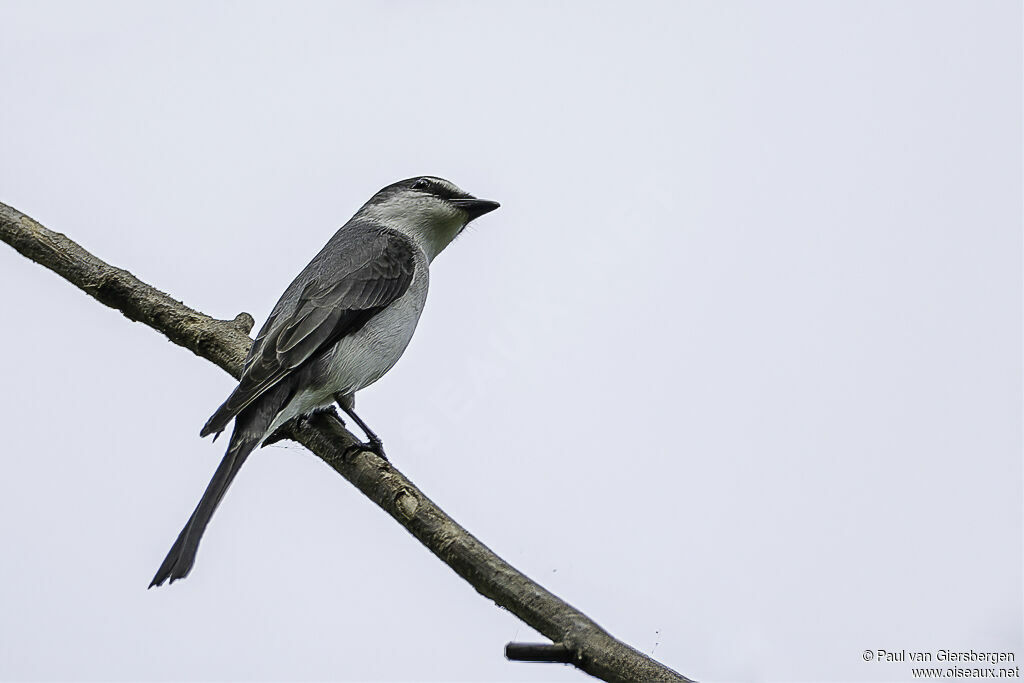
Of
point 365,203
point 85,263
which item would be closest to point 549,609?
point 85,263

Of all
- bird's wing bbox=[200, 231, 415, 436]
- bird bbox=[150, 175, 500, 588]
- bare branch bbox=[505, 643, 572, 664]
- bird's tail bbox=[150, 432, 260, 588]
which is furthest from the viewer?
bird's wing bbox=[200, 231, 415, 436]

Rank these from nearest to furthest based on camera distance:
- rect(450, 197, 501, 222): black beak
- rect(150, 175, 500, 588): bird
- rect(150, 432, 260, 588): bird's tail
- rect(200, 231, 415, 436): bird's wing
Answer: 1. rect(150, 432, 260, 588): bird's tail
2. rect(150, 175, 500, 588): bird
3. rect(200, 231, 415, 436): bird's wing
4. rect(450, 197, 501, 222): black beak

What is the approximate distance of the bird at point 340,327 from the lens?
16.0ft

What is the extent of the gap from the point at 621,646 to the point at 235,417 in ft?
7.44

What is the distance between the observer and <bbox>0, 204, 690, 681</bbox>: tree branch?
3.64 metres

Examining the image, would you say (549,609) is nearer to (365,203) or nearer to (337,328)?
(337,328)

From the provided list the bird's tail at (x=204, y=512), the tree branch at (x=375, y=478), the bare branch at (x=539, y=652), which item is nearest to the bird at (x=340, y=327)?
the bird's tail at (x=204, y=512)

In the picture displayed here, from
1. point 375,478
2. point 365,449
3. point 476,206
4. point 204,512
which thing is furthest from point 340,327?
point 476,206

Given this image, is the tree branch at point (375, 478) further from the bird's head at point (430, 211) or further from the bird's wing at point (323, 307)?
the bird's head at point (430, 211)

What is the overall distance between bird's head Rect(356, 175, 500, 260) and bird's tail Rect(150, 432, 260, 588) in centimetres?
222

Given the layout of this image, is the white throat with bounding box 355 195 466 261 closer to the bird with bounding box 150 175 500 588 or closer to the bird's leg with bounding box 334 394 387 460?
Result: the bird with bounding box 150 175 500 588

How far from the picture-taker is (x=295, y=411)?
5.27 meters

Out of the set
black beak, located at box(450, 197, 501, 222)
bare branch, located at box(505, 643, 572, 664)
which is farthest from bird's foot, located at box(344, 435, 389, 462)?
black beak, located at box(450, 197, 501, 222)

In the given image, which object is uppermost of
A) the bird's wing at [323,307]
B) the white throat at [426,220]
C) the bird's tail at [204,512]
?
the white throat at [426,220]
